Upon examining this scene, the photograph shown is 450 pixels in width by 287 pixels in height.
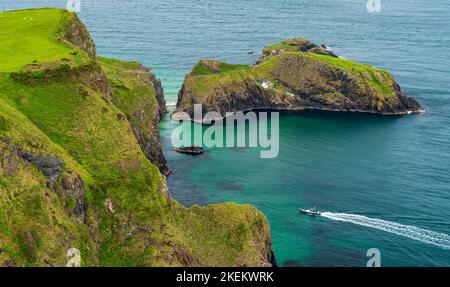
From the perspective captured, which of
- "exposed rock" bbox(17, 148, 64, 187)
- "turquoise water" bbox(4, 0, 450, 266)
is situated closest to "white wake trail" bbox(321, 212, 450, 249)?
"turquoise water" bbox(4, 0, 450, 266)

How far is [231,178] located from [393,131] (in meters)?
72.1

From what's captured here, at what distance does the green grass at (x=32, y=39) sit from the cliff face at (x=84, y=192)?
745 mm

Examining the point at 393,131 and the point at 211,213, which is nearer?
the point at 211,213

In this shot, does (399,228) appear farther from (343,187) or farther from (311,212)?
(343,187)

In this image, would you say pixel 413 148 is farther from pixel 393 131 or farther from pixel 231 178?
pixel 231 178

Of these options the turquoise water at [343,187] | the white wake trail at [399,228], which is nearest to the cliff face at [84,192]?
the turquoise water at [343,187]

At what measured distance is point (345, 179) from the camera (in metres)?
148

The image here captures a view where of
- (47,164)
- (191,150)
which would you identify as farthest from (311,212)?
(47,164)

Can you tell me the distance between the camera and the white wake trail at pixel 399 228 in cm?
11450

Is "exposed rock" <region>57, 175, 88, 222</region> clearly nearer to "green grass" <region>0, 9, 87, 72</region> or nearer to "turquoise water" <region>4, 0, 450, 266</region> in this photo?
"green grass" <region>0, 9, 87, 72</region>

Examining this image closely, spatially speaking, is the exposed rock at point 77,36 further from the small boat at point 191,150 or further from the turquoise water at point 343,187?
the turquoise water at point 343,187

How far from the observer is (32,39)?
13288 cm

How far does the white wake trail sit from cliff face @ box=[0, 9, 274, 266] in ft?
95.5
